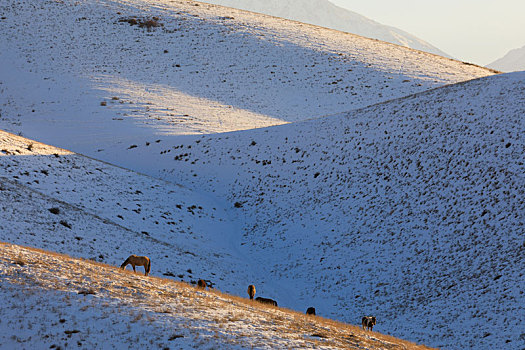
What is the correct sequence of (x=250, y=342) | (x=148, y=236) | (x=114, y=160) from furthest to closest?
1. (x=114, y=160)
2. (x=148, y=236)
3. (x=250, y=342)

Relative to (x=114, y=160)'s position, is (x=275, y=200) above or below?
below

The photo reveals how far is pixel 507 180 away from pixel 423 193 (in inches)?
186

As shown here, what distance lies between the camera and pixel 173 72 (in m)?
67.4

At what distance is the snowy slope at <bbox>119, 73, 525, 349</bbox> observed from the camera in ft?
75.8

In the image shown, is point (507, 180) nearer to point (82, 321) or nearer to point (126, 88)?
point (82, 321)

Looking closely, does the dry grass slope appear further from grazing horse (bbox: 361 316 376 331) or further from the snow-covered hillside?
the snow-covered hillside

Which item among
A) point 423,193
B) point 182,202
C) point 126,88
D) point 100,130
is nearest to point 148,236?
point 182,202

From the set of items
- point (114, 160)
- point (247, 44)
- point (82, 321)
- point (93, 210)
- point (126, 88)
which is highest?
point (247, 44)

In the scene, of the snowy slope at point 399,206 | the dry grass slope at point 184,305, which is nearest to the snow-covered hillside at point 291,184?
the snowy slope at point 399,206

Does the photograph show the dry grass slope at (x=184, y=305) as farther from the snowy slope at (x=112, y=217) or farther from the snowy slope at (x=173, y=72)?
the snowy slope at (x=173, y=72)

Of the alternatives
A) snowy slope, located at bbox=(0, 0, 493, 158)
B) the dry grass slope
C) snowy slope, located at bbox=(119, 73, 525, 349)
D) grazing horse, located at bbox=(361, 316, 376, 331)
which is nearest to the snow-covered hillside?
snowy slope, located at bbox=(119, 73, 525, 349)

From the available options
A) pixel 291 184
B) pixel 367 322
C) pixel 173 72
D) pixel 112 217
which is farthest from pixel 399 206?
pixel 173 72

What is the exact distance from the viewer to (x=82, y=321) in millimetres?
12523

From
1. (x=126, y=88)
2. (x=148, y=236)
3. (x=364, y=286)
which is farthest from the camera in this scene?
(x=126, y=88)
